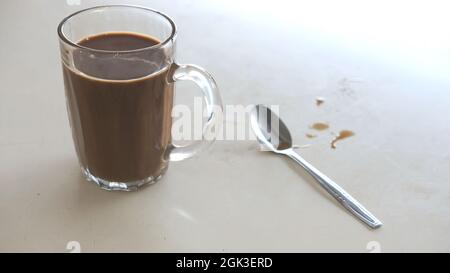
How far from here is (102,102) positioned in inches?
A: 21.6

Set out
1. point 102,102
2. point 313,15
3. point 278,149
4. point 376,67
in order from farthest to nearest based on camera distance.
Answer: point 313,15, point 376,67, point 278,149, point 102,102

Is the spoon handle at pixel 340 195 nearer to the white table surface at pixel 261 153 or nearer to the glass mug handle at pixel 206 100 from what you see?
the white table surface at pixel 261 153

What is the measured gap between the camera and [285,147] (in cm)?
69

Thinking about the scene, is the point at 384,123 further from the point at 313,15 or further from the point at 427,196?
the point at 313,15

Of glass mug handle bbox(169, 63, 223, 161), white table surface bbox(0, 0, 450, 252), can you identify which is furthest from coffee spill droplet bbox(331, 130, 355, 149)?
A: glass mug handle bbox(169, 63, 223, 161)

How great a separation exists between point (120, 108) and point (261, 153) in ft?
0.67

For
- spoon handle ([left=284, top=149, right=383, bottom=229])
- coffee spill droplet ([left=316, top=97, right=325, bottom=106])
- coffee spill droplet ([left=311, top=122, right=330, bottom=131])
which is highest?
coffee spill droplet ([left=316, top=97, right=325, bottom=106])

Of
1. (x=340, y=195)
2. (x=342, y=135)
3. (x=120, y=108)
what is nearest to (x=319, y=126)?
(x=342, y=135)

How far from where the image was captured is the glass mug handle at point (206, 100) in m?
0.58

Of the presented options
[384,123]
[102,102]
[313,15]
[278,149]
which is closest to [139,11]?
[102,102]

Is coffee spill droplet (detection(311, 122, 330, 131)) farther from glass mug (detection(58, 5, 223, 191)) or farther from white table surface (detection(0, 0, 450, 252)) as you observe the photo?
glass mug (detection(58, 5, 223, 191))

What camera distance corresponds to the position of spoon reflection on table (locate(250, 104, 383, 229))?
607 mm

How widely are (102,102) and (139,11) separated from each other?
0.13 meters
